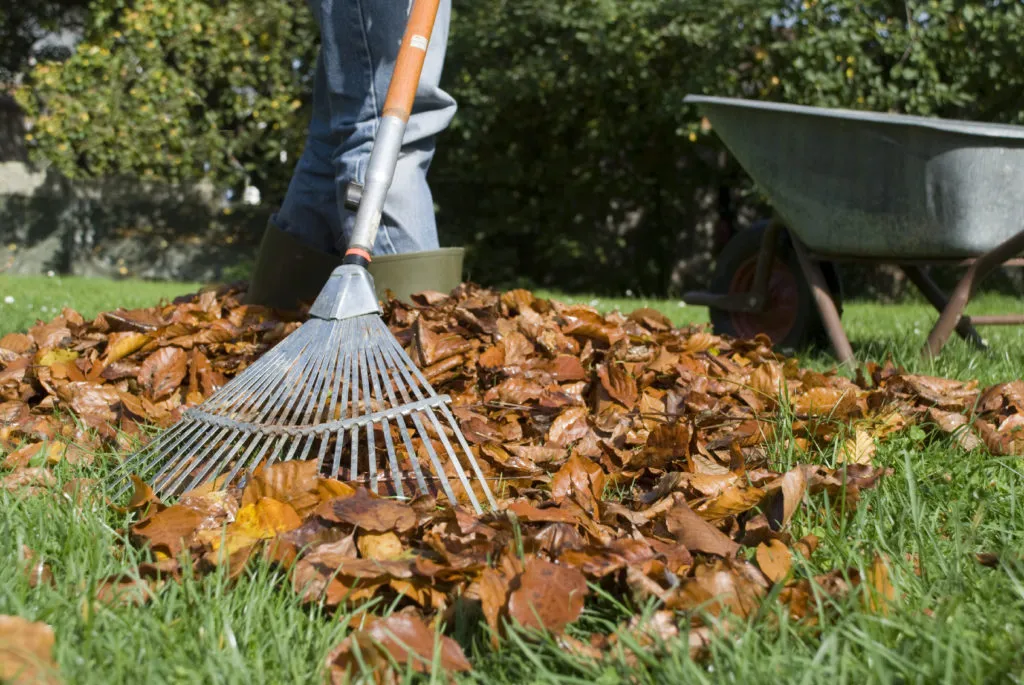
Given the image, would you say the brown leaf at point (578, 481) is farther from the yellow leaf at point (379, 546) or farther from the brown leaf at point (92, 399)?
the brown leaf at point (92, 399)

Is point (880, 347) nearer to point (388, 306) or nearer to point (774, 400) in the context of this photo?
point (774, 400)

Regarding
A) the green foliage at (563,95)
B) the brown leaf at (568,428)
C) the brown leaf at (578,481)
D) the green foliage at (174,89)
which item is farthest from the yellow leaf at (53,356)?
the green foliage at (174,89)

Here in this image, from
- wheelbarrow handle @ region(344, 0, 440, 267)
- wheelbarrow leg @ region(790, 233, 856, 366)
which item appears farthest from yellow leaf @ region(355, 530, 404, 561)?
wheelbarrow leg @ region(790, 233, 856, 366)

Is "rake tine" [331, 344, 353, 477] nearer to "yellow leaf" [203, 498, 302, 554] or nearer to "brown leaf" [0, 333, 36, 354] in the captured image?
"yellow leaf" [203, 498, 302, 554]

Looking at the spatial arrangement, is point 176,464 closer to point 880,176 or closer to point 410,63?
point 410,63

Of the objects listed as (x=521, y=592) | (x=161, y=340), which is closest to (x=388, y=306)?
(x=161, y=340)

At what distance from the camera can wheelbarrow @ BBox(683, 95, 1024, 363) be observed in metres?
2.73

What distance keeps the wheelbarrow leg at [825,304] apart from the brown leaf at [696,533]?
1.49 m

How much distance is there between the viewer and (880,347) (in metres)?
3.32

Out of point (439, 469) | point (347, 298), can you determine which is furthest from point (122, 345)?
point (439, 469)

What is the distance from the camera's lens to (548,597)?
1.14 meters

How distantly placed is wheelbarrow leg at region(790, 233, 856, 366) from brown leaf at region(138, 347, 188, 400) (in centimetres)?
179

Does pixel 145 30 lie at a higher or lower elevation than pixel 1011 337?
higher

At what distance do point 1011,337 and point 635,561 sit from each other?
121 inches
